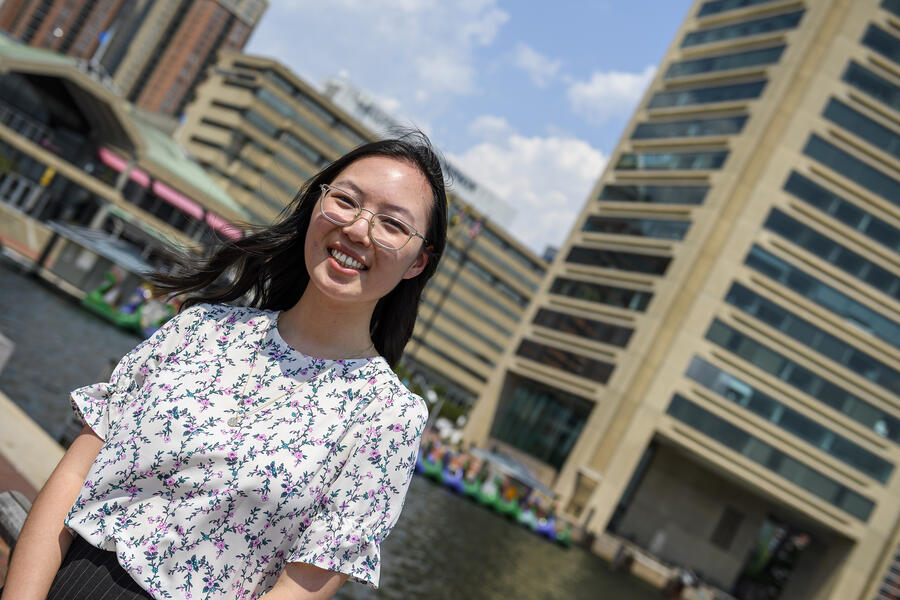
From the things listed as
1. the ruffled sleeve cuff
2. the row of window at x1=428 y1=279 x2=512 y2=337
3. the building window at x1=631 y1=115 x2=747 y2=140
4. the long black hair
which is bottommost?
the ruffled sleeve cuff

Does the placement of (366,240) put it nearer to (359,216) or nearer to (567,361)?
(359,216)

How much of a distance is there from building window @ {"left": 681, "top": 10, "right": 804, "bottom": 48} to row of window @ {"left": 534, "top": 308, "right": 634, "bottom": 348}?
1812 centimetres

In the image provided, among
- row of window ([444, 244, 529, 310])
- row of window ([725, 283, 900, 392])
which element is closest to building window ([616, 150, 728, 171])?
row of window ([725, 283, 900, 392])

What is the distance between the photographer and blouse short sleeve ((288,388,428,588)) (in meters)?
1.93

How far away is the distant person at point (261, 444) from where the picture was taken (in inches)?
78.0

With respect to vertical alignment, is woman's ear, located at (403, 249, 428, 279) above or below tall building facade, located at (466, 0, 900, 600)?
below

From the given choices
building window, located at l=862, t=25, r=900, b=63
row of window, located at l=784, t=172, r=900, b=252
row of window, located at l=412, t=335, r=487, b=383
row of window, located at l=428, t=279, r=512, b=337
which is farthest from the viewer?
row of window, located at l=412, t=335, r=487, b=383

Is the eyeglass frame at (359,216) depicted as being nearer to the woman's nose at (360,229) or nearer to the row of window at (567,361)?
the woman's nose at (360,229)

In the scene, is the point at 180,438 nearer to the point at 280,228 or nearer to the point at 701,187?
the point at 280,228

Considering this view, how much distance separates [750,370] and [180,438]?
41204 millimetres

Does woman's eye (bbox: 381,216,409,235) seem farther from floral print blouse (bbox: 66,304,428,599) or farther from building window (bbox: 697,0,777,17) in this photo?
building window (bbox: 697,0,777,17)

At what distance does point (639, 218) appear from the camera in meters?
46.1

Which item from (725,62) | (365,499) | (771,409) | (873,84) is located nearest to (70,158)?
(725,62)

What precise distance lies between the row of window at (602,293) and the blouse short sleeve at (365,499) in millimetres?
41908
